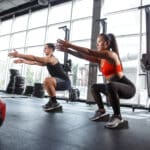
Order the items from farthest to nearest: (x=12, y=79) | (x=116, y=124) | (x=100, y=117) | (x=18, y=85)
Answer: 1. (x=12, y=79)
2. (x=18, y=85)
3. (x=100, y=117)
4. (x=116, y=124)

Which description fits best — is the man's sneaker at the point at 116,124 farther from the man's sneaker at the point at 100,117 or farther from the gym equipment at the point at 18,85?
the gym equipment at the point at 18,85

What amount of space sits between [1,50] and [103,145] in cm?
1048

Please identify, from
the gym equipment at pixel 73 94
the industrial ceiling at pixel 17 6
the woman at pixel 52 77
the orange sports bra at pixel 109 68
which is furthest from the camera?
the industrial ceiling at pixel 17 6

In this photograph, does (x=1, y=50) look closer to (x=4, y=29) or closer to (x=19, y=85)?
Result: (x=4, y=29)

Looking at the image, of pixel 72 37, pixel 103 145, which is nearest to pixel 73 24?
pixel 72 37

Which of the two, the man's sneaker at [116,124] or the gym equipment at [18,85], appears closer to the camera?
the man's sneaker at [116,124]

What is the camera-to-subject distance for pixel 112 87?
6.93 ft

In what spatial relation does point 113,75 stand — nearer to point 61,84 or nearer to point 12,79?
point 61,84

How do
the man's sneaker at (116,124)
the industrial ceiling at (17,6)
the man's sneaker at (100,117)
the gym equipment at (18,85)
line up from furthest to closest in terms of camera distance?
the industrial ceiling at (17,6) < the gym equipment at (18,85) < the man's sneaker at (100,117) < the man's sneaker at (116,124)

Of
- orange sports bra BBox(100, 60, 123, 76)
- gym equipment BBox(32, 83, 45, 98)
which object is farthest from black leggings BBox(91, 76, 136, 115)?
gym equipment BBox(32, 83, 45, 98)

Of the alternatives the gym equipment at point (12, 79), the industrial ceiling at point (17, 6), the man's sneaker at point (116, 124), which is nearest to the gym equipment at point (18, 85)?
the gym equipment at point (12, 79)

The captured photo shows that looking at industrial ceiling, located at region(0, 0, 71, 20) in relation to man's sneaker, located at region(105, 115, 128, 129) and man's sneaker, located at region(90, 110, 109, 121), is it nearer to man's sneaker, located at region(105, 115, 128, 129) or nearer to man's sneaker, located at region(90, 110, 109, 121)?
man's sneaker, located at region(90, 110, 109, 121)

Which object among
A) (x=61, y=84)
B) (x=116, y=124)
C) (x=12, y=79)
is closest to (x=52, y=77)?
(x=61, y=84)

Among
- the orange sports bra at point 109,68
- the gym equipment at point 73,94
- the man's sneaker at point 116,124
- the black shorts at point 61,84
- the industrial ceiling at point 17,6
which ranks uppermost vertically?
the industrial ceiling at point 17,6
